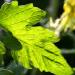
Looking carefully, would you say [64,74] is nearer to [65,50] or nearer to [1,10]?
[1,10]

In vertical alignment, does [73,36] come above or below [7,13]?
below

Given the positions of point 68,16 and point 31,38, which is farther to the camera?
point 68,16

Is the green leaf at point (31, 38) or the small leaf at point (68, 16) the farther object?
the small leaf at point (68, 16)

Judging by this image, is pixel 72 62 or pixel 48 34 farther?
pixel 72 62

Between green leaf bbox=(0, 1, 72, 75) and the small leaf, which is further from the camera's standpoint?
the small leaf

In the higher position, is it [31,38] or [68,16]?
[31,38]

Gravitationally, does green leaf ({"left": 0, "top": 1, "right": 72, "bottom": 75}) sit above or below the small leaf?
above

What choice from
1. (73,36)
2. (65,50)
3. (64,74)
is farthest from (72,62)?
(64,74)

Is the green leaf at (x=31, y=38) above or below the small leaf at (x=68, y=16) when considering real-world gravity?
above
